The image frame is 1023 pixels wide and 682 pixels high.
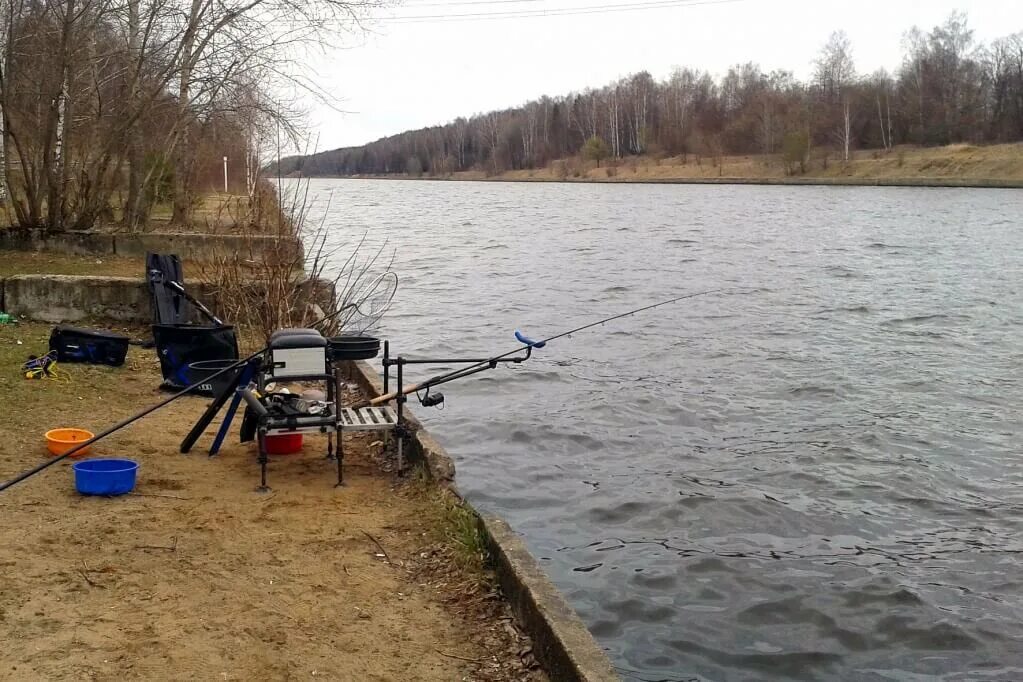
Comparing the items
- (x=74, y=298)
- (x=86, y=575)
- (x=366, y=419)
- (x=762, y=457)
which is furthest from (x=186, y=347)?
(x=762, y=457)

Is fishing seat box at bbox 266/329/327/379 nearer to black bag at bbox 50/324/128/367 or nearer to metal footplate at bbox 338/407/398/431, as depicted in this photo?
metal footplate at bbox 338/407/398/431

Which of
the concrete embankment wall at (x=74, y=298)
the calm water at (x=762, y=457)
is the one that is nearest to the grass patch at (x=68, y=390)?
the concrete embankment wall at (x=74, y=298)

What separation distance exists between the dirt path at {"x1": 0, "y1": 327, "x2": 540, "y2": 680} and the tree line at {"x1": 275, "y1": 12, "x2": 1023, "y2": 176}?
7088cm

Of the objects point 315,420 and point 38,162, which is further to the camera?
point 38,162

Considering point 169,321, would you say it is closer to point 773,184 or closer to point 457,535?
point 457,535

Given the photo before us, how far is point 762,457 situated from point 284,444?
4065 millimetres

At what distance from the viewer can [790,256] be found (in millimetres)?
25344

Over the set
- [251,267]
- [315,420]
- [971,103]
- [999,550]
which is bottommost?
[999,550]

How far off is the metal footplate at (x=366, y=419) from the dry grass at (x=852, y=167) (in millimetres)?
58664

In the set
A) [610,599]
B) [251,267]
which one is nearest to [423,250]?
[251,267]

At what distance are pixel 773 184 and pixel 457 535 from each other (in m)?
69.5

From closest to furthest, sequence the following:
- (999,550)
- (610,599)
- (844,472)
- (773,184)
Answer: (610,599) < (999,550) < (844,472) < (773,184)

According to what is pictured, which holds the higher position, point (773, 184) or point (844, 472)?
point (773, 184)

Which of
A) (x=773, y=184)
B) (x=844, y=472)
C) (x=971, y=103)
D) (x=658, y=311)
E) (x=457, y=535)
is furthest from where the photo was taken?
(x=971, y=103)
